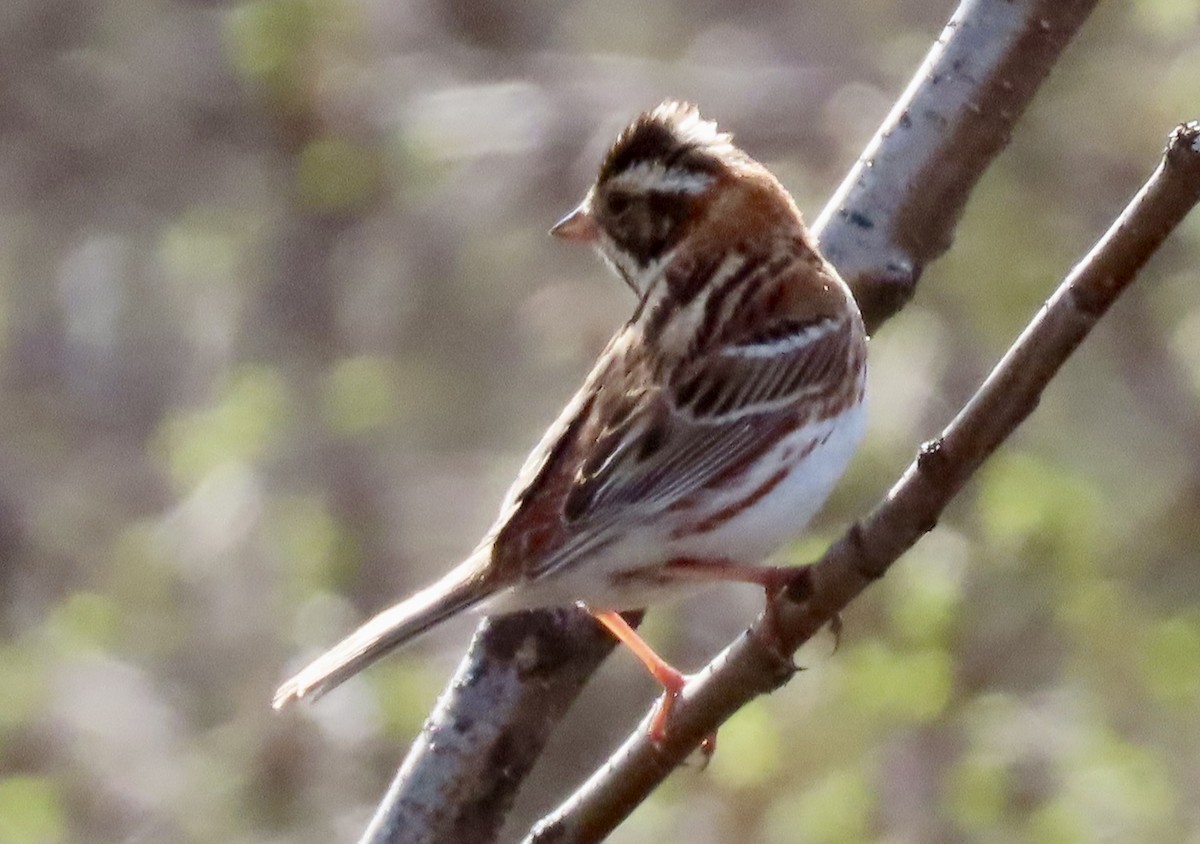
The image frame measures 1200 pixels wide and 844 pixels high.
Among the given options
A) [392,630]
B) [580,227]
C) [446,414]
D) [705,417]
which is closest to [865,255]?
[705,417]

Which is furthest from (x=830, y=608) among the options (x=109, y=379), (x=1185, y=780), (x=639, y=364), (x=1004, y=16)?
(x=109, y=379)

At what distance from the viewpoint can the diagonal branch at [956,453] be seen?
2.00 metres

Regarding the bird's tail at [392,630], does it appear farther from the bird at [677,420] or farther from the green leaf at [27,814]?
the green leaf at [27,814]

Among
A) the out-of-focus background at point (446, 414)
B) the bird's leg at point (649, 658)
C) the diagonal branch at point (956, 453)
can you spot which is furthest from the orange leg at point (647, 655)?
the out-of-focus background at point (446, 414)

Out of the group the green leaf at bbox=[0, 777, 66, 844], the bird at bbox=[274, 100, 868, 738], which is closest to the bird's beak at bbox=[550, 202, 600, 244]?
the bird at bbox=[274, 100, 868, 738]

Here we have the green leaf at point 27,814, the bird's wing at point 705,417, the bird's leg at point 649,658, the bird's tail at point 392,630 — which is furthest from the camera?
the green leaf at point 27,814

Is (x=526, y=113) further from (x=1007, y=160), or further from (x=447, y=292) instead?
(x=1007, y=160)

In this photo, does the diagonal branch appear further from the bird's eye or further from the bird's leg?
the bird's eye

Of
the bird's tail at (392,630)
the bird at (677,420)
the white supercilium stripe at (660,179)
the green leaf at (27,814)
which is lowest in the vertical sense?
the green leaf at (27,814)

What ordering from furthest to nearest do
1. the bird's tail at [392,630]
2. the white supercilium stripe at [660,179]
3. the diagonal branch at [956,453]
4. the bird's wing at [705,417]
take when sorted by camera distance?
1. the white supercilium stripe at [660,179]
2. the bird's wing at [705,417]
3. the bird's tail at [392,630]
4. the diagonal branch at [956,453]

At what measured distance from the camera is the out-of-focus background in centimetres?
509

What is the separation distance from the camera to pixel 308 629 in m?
5.91

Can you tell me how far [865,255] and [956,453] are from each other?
1507 millimetres

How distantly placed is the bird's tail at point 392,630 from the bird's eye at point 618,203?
96 cm
